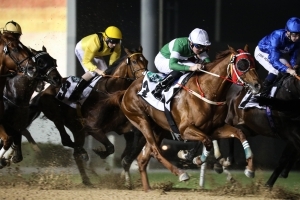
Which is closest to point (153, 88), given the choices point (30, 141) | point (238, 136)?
point (238, 136)

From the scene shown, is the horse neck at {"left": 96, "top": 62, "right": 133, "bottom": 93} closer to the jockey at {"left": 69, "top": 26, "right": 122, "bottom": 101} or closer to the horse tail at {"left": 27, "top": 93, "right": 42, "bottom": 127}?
the jockey at {"left": 69, "top": 26, "right": 122, "bottom": 101}

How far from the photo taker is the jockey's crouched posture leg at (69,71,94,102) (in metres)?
10.7

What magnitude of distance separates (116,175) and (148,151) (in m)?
1.05

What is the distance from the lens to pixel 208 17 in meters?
13.5

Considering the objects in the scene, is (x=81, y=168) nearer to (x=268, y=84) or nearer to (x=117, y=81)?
(x=117, y=81)

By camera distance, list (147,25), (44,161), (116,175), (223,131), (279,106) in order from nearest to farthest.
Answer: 1. (223,131)
2. (279,106)
3. (116,175)
4. (44,161)
5. (147,25)

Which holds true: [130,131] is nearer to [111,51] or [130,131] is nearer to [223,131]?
[111,51]

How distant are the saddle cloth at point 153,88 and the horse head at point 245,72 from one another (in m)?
0.67

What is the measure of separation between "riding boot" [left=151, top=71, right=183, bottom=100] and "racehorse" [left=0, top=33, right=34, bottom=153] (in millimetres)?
1233

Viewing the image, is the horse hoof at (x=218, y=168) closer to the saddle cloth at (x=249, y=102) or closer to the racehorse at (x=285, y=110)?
the racehorse at (x=285, y=110)

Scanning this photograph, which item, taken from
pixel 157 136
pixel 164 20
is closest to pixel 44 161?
pixel 157 136

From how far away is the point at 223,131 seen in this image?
907cm

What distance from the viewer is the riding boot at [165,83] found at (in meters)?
9.46

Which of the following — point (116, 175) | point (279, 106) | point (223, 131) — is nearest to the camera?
point (223, 131)
